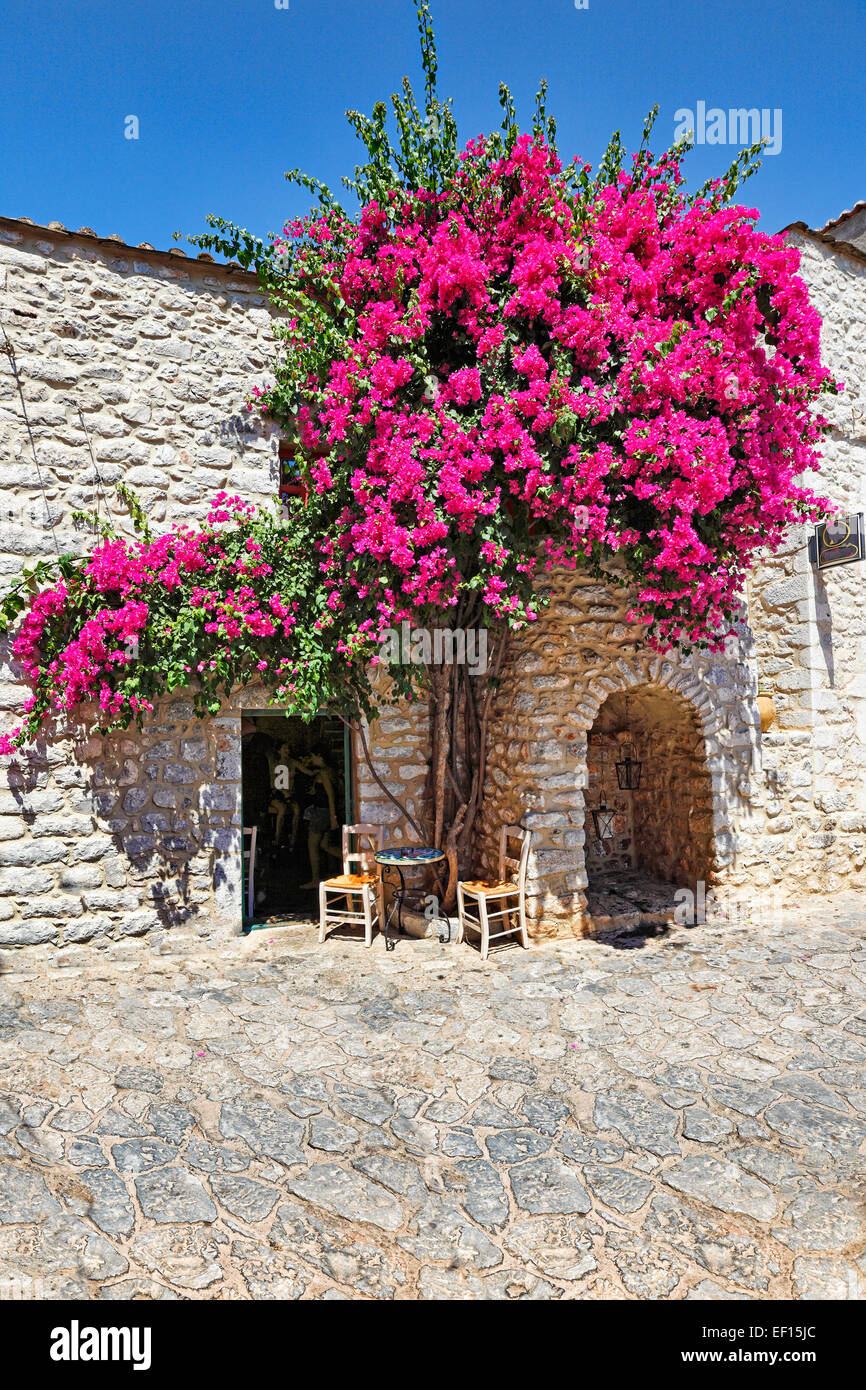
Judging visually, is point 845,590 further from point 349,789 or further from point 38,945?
point 38,945

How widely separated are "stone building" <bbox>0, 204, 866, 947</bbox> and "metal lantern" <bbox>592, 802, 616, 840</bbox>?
995mm

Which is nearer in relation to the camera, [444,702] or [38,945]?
[38,945]

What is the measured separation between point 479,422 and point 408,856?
3.50m

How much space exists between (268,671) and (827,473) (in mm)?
5973

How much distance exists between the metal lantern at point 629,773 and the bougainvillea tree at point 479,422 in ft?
8.35

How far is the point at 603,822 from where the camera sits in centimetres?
866

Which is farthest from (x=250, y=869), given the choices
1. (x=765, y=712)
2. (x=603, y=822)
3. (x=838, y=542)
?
(x=838, y=542)

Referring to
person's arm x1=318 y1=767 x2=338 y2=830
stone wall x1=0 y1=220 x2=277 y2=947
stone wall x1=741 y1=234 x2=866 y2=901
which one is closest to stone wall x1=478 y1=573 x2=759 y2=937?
stone wall x1=741 y1=234 x2=866 y2=901

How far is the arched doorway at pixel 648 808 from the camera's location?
23.6 ft

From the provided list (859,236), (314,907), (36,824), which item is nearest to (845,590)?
(859,236)

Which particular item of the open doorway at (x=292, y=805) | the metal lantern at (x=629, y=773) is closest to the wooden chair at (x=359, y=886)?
the open doorway at (x=292, y=805)

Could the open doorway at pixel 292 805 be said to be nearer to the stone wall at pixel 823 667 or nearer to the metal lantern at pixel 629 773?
the metal lantern at pixel 629 773

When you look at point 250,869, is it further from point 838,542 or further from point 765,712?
point 838,542

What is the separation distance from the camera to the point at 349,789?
23.9 feet
